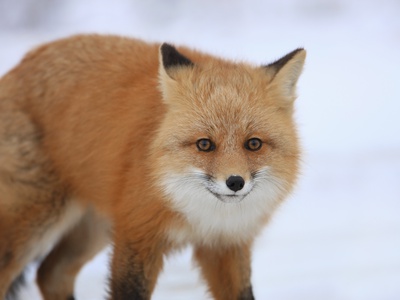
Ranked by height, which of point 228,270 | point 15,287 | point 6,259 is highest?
point 228,270

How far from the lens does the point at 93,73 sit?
14.9ft

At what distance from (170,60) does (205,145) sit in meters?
0.49

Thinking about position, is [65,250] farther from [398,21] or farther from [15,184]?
[398,21]

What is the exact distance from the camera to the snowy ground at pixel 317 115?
5.38 metres

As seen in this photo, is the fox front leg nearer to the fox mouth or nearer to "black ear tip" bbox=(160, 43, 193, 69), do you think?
the fox mouth

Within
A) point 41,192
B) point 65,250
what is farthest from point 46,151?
point 65,250

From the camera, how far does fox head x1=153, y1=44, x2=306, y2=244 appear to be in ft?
11.9

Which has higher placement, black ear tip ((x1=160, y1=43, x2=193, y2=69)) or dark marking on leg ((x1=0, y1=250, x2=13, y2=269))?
black ear tip ((x1=160, y1=43, x2=193, y2=69))

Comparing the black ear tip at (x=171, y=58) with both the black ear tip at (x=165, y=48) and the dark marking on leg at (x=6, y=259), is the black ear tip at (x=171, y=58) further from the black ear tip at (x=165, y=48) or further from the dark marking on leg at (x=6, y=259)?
the dark marking on leg at (x=6, y=259)

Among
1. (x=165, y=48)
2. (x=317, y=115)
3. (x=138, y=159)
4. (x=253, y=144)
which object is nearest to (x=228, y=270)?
(x=138, y=159)

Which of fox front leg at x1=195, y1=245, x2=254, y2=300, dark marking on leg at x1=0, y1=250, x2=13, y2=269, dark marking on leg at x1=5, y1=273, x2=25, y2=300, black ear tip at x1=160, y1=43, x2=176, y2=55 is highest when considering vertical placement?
black ear tip at x1=160, y1=43, x2=176, y2=55

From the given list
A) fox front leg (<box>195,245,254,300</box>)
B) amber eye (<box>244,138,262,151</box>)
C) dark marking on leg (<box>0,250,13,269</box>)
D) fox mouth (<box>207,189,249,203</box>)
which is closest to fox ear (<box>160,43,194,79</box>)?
amber eye (<box>244,138,262,151</box>)

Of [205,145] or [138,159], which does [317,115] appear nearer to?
[138,159]

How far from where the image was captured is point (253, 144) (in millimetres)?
3691
